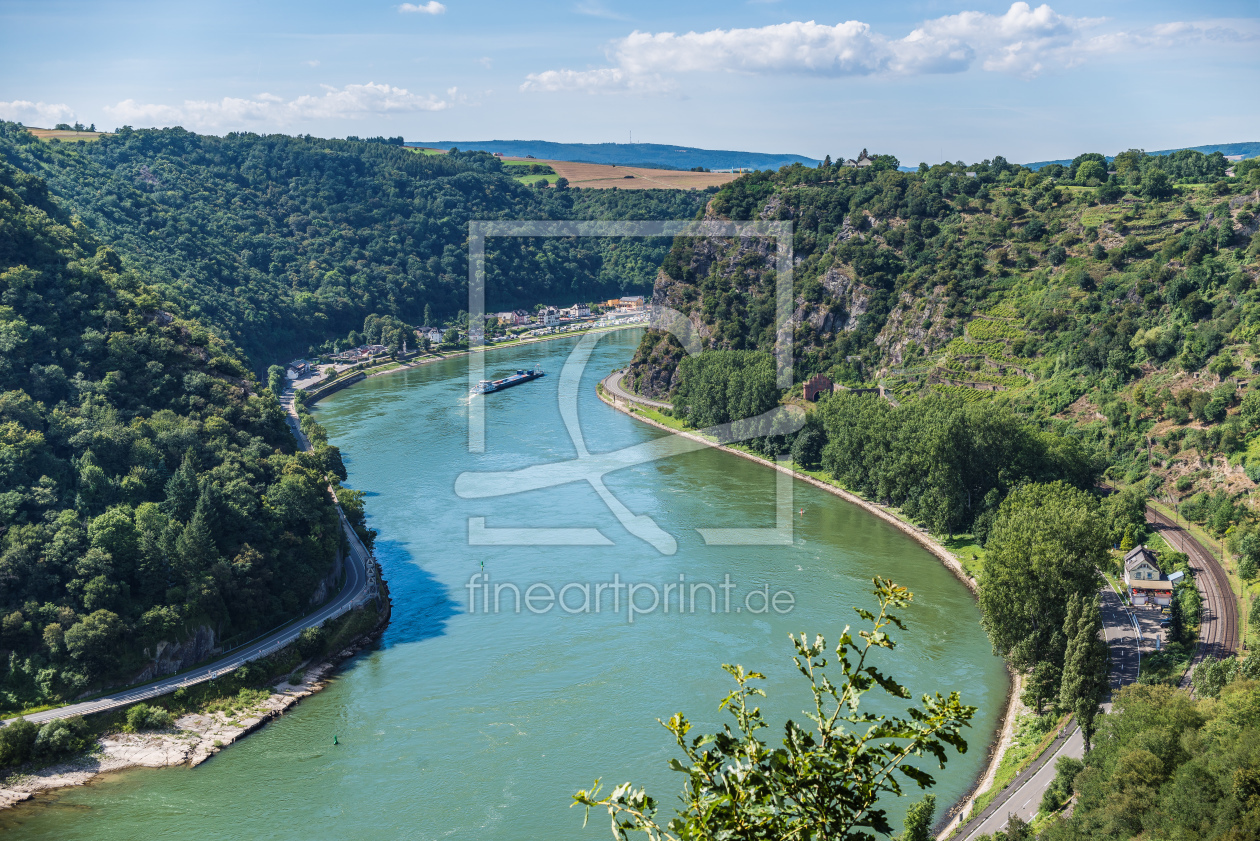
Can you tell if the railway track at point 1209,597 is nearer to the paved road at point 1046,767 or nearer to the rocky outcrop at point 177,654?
the paved road at point 1046,767

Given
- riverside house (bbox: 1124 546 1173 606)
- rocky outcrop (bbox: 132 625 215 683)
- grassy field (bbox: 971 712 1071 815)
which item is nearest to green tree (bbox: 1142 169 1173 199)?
riverside house (bbox: 1124 546 1173 606)

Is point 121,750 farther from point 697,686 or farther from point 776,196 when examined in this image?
point 776,196

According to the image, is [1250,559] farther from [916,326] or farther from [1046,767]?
[916,326]

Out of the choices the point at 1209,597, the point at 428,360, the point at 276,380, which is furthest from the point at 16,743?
the point at 428,360

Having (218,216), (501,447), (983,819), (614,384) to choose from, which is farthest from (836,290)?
(218,216)

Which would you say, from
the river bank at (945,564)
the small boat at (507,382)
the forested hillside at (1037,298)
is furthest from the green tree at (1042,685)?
the small boat at (507,382)
